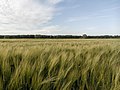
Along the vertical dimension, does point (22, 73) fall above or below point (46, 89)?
above

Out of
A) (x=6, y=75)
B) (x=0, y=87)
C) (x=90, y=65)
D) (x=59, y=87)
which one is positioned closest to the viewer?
(x=0, y=87)

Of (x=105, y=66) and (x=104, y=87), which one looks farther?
(x=105, y=66)

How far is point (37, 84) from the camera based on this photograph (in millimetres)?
1574

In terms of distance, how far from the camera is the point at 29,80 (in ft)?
5.55

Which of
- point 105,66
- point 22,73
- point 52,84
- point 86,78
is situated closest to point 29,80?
point 22,73

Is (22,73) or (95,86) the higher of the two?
(22,73)

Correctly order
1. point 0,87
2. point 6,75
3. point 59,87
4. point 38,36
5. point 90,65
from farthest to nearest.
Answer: point 38,36
point 90,65
point 6,75
point 59,87
point 0,87

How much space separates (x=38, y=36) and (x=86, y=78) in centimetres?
8672

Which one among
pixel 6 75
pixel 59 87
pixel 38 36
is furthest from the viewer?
pixel 38 36

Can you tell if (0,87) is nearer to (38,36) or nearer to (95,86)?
(95,86)

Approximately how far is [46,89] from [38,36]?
285 feet

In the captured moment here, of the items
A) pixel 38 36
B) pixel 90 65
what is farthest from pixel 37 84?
pixel 38 36

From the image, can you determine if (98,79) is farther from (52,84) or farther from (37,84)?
(37,84)

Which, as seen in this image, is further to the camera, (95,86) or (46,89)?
(95,86)
